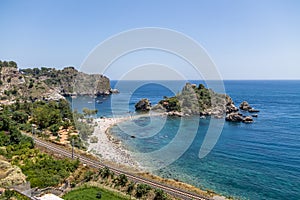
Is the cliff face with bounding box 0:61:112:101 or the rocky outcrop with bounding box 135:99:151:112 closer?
the rocky outcrop with bounding box 135:99:151:112

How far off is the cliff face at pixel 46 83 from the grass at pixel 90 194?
203ft

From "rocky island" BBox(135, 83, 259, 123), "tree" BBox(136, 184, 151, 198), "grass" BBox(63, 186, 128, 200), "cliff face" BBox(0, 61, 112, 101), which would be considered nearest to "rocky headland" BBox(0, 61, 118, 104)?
"cliff face" BBox(0, 61, 112, 101)

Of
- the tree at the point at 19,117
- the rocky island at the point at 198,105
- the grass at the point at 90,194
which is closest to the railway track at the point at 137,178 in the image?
the grass at the point at 90,194

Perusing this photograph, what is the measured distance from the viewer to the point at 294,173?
26766 mm

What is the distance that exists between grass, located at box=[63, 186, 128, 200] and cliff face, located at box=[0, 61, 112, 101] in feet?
203

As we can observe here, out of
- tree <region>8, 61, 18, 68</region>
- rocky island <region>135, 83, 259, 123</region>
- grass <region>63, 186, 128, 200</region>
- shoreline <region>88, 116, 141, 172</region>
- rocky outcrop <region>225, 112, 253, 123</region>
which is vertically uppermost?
tree <region>8, 61, 18, 68</region>

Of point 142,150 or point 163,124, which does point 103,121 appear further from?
point 142,150

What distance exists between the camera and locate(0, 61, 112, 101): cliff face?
3145 inches

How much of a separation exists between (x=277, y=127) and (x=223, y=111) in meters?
17.4

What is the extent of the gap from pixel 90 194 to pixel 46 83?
3842 inches

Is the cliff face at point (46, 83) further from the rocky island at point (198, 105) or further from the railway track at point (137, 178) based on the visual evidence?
the railway track at point (137, 178)

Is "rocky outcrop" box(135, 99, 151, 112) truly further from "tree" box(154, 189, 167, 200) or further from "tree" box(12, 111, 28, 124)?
"tree" box(154, 189, 167, 200)

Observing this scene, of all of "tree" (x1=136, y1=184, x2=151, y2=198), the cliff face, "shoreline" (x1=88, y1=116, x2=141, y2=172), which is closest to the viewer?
"tree" (x1=136, y1=184, x2=151, y2=198)

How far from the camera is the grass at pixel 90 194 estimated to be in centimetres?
1867
